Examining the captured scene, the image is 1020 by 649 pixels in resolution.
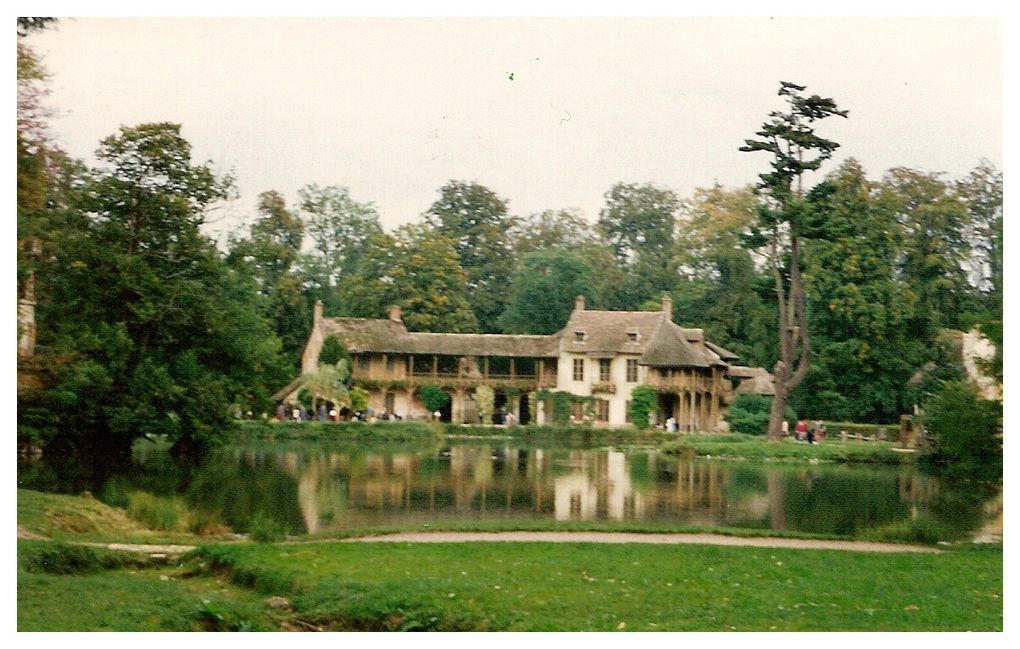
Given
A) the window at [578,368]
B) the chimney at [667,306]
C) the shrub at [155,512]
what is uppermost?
the chimney at [667,306]

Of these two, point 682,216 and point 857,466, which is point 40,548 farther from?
point 857,466

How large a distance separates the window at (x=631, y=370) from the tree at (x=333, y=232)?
23.5ft

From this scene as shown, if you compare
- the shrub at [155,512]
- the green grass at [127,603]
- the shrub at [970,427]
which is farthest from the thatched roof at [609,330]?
the green grass at [127,603]

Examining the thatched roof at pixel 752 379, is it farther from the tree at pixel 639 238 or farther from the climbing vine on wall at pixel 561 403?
the climbing vine on wall at pixel 561 403

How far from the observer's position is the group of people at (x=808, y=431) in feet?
71.0

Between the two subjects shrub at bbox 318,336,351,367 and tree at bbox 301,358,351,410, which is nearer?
shrub at bbox 318,336,351,367

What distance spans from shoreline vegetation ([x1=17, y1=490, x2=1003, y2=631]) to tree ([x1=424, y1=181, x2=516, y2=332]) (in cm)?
700

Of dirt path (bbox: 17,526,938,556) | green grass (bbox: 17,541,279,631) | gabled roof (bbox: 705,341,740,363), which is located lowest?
green grass (bbox: 17,541,279,631)

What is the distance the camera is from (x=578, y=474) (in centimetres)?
1934

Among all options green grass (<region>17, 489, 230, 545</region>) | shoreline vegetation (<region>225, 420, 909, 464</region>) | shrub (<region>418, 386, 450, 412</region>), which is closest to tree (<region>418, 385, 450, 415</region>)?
shrub (<region>418, 386, 450, 412</region>)

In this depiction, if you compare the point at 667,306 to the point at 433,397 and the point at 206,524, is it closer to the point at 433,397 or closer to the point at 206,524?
the point at 433,397

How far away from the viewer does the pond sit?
15.5 metres

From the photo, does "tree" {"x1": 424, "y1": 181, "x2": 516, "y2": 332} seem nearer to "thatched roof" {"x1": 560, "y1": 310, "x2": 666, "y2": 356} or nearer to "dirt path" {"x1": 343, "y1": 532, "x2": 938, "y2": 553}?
"thatched roof" {"x1": 560, "y1": 310, "x2": 666, "y2": 356}

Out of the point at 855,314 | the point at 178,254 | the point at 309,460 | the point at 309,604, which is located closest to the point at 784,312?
the point at 855,314
